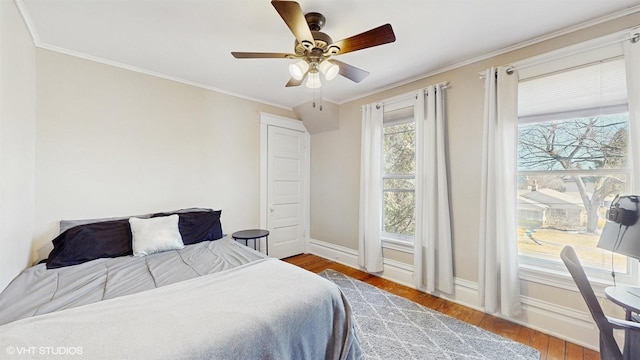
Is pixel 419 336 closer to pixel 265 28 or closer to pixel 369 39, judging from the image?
pixel 369 39

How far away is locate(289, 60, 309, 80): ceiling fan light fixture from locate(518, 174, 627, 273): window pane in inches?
86.1

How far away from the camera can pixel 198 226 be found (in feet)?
8.58

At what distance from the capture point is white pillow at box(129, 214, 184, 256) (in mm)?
2156

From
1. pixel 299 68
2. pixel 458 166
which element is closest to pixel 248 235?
pixel 299 68

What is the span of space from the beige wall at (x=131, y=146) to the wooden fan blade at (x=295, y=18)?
6.79 feet

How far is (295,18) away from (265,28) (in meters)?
0.68

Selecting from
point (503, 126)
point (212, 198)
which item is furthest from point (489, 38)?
point (212, 198)

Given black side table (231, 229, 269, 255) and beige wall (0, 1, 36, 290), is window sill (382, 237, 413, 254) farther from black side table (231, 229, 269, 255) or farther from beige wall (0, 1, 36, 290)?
beige wall (0, 1, 36, 290)

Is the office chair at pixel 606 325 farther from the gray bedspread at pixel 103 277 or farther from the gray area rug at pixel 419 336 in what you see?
the gray bedspread at pixel 103 277

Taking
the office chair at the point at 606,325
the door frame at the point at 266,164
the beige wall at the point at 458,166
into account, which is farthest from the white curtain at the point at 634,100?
the door frame at the point at 266,164

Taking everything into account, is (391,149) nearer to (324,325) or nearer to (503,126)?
(503,126)

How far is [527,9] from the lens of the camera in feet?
5.65

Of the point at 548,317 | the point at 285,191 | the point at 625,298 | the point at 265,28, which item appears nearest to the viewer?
the point at 625,298

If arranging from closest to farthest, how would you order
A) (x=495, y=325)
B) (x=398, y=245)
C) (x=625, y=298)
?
(x=625, y=298), (x=495, y=325), (x=398, y=245)
